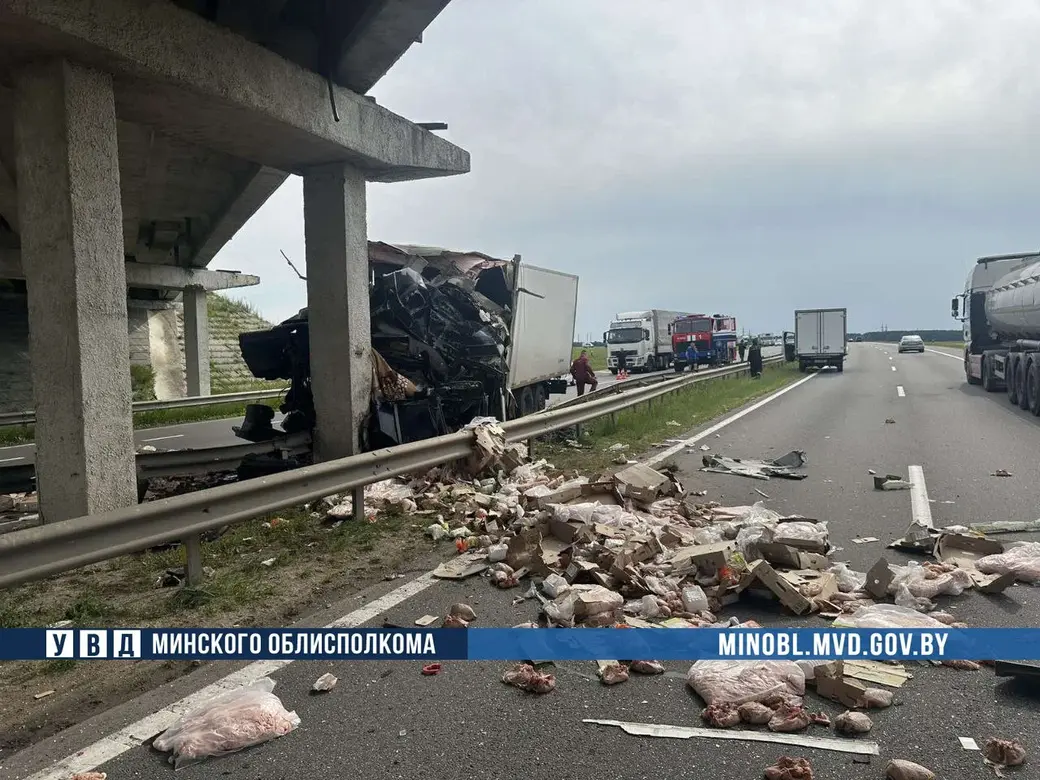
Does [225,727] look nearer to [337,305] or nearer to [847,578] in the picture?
[847,578]

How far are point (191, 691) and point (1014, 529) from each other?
6.23m

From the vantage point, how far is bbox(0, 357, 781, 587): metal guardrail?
13.4 feet

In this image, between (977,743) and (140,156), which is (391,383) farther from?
(977,743)

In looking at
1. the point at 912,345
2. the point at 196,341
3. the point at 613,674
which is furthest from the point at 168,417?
the point at 912,345

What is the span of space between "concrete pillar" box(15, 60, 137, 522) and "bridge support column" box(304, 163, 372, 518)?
305 cm

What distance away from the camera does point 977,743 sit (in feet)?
10.2

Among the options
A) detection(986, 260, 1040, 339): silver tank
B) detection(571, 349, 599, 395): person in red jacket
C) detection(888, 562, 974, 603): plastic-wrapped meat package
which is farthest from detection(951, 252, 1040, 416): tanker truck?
detection(888, 562, 974, 603): plastic-wrapped meat package

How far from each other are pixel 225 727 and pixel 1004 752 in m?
3.01

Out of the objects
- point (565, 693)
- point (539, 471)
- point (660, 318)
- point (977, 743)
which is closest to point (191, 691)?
point (565, 693)

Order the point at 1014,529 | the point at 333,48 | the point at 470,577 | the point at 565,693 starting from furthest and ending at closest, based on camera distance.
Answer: the point at 333,48 < the point at 1014,529 < the point at 470,577 < the point at 565,693

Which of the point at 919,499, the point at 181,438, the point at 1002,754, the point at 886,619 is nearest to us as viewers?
Answer: the point at 1002,754

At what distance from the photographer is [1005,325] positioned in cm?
1933

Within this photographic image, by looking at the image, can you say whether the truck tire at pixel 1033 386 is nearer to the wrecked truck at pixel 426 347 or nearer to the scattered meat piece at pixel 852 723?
the wrecked truck at pixel 426 347

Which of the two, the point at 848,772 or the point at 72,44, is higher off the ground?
the point at 72,44
